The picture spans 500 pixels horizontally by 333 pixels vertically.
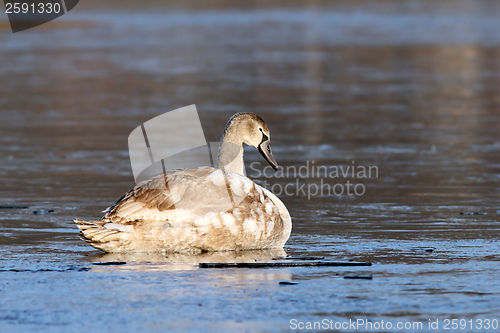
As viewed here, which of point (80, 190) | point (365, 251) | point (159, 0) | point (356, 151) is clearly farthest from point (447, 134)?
point (159, 0)

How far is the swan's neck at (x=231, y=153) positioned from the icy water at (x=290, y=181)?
87 centimetres

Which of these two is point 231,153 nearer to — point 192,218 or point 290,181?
point 192,218

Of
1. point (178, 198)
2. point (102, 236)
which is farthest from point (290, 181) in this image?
point (102, 236)

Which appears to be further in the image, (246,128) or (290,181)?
(290,181)

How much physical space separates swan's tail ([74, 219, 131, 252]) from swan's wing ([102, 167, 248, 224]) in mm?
123

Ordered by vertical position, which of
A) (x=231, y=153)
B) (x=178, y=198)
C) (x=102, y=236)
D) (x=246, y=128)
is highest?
(x=246, y=128)

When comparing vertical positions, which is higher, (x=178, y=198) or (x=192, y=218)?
(x=178, y=198)

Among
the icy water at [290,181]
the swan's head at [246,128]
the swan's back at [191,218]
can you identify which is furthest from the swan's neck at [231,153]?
the icy water at [290,181]

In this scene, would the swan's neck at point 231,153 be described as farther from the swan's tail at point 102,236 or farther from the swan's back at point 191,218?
the swan's tail at point 102,236

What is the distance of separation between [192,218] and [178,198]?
208 mm

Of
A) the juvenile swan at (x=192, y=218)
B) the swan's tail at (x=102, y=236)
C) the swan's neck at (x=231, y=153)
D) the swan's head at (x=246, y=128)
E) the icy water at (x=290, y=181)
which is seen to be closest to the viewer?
the icy water at (x=290, y=181)

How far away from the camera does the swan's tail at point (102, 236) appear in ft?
23.7

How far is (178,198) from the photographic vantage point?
24.7 ft

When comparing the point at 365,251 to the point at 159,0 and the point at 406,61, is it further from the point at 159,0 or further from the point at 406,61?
the point at 159,0
